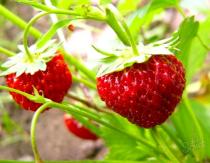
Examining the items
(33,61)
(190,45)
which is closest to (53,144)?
(190,45)

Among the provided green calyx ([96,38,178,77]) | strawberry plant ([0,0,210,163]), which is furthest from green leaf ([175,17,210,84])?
green calyx ([96,38,178,77])

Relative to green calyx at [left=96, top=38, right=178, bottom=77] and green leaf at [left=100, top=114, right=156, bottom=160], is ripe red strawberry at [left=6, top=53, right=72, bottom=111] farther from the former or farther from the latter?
green leaf at [left=100, top=114, right=156, bottom=160]

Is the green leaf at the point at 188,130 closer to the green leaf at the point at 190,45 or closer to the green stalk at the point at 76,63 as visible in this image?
the green leaf at the point at 190,45

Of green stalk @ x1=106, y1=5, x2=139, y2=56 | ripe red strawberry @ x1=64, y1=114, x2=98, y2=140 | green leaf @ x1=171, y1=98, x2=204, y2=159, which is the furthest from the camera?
ripe red strawberry @ x1=64, y1=114, x2=98, y2=140

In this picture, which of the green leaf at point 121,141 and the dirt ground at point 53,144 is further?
the dirt ground at point 53,144

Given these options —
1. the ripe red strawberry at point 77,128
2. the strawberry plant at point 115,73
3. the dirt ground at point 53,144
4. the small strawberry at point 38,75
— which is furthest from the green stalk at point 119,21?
the dirt ground at point 53,144

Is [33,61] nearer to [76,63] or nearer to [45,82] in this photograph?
[45,82]

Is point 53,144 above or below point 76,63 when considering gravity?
below
